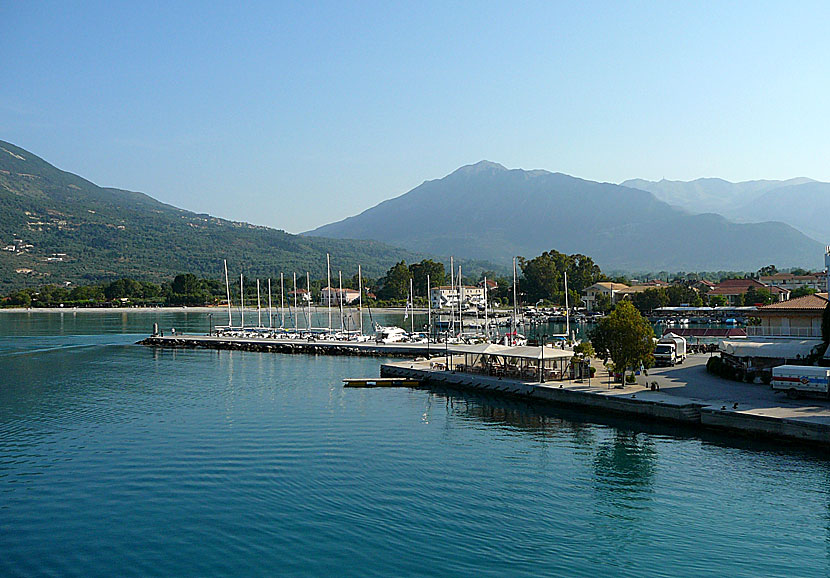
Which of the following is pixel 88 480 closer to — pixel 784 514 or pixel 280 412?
pixel 280 412

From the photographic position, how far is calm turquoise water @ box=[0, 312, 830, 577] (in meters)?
17.9

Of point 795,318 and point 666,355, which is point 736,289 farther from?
point 666,355

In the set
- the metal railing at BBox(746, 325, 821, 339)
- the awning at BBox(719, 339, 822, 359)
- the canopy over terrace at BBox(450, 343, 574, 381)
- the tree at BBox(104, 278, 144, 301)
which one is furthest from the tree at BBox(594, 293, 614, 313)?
the tree at BBox(104, 278, 144, 301)

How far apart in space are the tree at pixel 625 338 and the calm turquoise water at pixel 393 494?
196 inches

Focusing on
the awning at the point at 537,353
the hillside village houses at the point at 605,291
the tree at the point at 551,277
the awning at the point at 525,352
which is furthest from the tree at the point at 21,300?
the awning at the point at 537,353

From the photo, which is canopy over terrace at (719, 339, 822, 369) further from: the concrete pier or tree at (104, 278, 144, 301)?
tree at (104, 278, 144, 301)

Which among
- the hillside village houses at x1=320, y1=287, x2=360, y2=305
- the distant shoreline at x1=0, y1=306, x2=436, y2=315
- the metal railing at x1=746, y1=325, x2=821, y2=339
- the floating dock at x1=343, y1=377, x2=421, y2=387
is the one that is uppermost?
the hillside village houses at x1=320, y1=287, x2=360, y2=305

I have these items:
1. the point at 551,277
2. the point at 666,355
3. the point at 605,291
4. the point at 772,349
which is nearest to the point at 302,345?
the point at 666,355

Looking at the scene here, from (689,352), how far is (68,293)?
168819mm

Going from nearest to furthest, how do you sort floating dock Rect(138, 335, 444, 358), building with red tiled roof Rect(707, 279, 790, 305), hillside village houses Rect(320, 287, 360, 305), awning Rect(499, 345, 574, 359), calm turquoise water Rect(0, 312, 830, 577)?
calm turquoise water Rect(0, 312, 830, 577)
awning Rect(499, 345, 574, 359)
floating dock Rect(138, 335, 444, 358)
building with red tiled roof Rect(707, 279, 790, 305)
hillside village houses Rect(320, 287, 360, 305)

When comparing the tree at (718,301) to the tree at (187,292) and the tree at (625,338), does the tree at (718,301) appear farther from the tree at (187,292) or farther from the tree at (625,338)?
the tree at (187,292)

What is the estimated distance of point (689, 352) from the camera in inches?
2165

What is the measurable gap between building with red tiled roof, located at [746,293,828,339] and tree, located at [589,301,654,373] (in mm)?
11518

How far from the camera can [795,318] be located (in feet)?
144
